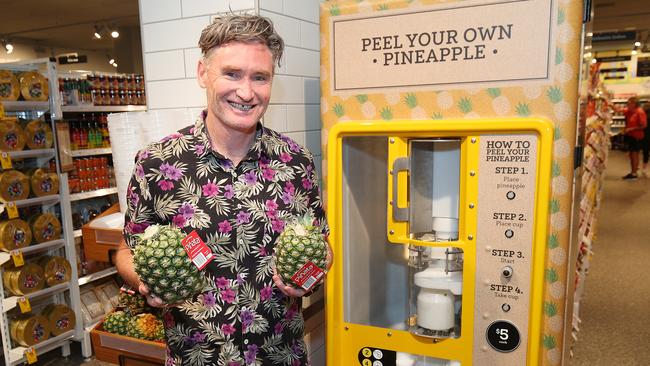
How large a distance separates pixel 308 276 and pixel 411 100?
0.69 m

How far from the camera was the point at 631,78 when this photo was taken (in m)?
17.2

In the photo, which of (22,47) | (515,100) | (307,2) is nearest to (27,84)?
(307,2)

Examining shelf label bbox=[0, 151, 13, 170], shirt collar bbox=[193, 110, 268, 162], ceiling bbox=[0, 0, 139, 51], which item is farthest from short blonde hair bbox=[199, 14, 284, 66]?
ceiling bbox=[0, 0, 139, 51]

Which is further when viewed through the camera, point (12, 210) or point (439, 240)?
point (12, 210)

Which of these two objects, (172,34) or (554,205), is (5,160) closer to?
(172,34)

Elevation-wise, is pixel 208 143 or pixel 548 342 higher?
pixel 208 143

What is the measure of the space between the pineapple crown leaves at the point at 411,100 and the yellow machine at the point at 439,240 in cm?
6

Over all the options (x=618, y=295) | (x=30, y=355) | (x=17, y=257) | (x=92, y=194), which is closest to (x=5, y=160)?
(x=17, y=257)

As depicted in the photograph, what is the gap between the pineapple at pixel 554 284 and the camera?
5.08 feet

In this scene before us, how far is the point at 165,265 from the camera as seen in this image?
1256 millimetres

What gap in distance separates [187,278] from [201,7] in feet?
4.66

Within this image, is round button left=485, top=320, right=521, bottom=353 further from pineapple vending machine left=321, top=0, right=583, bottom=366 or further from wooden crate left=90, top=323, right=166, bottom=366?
wooden crate left=90, top=323, right=166, bottom=366

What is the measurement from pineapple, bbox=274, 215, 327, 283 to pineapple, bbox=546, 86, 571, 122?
78 centimetres

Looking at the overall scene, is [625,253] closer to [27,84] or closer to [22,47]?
[27,84]
